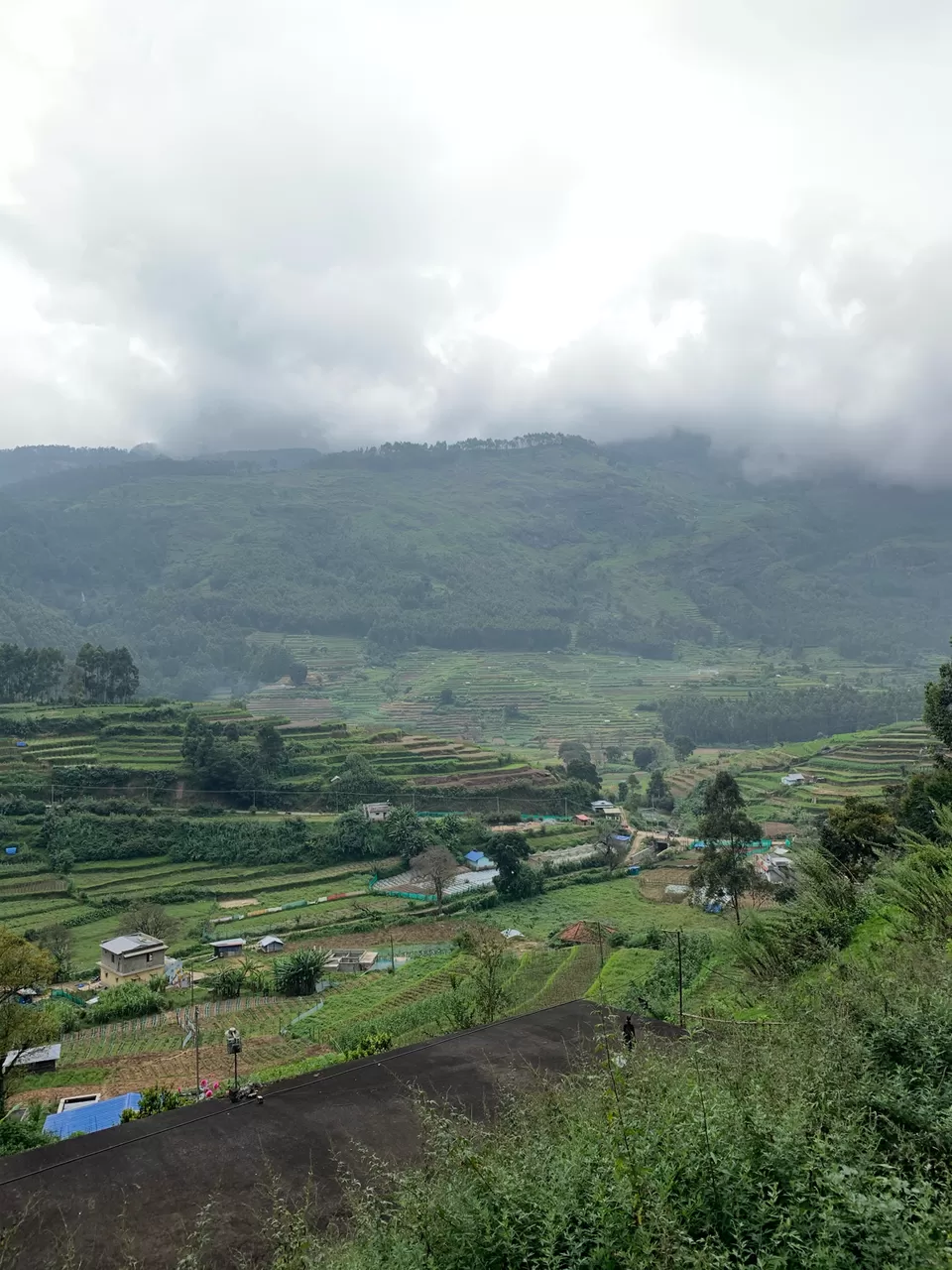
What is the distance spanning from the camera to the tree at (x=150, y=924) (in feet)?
119

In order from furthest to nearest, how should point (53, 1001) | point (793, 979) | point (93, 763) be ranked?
point (93, 763) → point (53, 1001) → point (793, 979)

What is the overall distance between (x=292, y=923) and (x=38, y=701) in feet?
134

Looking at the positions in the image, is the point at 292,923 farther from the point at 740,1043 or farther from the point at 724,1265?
the point at 724,1265

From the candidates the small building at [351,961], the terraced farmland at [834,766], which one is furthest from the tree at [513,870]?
the terraced farmland at [834,766]

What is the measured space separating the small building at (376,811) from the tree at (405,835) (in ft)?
5.82

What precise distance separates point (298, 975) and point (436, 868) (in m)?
16.7

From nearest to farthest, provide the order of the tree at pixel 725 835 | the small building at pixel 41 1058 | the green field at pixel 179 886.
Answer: the small building at pixel 41 1058 → the tree at pixel 725 835 → the green field at pixel 179 886

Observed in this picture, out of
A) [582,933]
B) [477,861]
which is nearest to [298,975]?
[582,933]

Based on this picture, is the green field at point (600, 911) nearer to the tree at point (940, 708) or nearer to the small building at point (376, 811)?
the tree at point (940, 708)

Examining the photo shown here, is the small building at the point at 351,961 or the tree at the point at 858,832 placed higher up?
the tree at the point at 858,832

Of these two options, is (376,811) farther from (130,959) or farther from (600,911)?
(130,959)

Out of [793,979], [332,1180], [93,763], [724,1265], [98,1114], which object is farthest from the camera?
[93,763]

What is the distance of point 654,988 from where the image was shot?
19391 millimetres

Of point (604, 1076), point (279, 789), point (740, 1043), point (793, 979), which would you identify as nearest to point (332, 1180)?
point (604, 1076)
